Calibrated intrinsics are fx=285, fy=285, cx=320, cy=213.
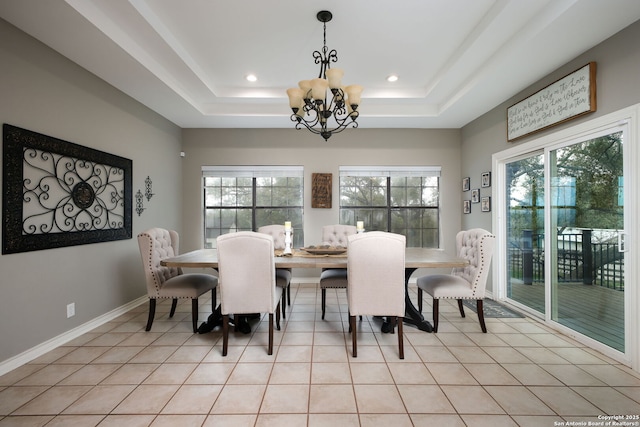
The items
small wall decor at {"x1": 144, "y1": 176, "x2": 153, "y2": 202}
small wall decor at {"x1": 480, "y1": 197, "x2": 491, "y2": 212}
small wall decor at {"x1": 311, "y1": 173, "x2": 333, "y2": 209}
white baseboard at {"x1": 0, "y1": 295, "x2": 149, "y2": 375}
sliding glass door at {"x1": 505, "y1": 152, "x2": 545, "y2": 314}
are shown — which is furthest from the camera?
small wall decor at {"x1": 311, "y1": 173, "x2": 333, "y2": 209}

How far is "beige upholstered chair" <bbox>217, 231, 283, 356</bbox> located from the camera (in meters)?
2.24

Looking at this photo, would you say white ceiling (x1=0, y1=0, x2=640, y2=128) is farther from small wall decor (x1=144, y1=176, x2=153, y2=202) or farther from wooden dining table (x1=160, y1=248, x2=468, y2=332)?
wooden dining table (x1=160, y1=248, x2=468, y2=332)

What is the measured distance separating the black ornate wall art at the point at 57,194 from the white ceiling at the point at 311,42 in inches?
33.7

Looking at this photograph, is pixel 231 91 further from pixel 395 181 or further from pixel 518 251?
pixel 518 251

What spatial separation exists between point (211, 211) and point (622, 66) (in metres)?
5.08

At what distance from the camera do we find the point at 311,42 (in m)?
2.78

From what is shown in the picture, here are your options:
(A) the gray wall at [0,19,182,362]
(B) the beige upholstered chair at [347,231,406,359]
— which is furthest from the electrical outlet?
(B) the beige upholstered chair at [347,231,406,359]

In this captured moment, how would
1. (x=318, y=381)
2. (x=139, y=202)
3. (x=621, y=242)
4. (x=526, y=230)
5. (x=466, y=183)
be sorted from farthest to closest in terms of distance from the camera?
(x=466, y=183) < (x=139, y=202) < (x=526, y=230) < (x=621, y=242) < (x=318, y=381)

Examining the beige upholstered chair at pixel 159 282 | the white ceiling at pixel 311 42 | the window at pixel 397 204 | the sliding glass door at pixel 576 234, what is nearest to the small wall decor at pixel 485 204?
the sliding glass door at pixel 576 234

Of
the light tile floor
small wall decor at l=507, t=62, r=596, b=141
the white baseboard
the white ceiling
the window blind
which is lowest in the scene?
the light tile floor

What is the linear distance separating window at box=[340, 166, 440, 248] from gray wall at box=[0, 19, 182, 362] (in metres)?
3.02

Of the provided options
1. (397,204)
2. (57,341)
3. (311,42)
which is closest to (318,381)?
(57,341)

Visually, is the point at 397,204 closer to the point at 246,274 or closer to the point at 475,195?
the point at 475,195

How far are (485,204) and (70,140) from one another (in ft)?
16.2
